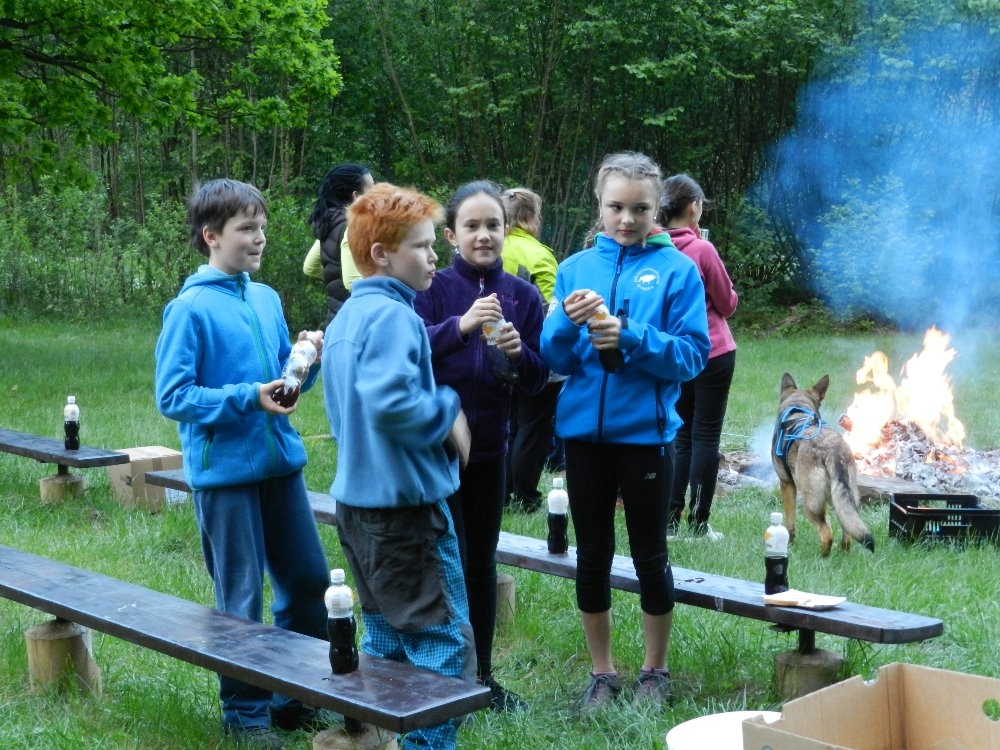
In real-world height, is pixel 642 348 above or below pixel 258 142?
below

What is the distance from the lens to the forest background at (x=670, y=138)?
1906 cm

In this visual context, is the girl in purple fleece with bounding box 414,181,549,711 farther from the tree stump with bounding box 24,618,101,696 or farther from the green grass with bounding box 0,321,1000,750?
the tree stump with bounding box 24,618,101,696

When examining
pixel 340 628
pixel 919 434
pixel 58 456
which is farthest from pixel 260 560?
pixel 919 434

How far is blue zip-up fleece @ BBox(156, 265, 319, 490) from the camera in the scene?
4023mm

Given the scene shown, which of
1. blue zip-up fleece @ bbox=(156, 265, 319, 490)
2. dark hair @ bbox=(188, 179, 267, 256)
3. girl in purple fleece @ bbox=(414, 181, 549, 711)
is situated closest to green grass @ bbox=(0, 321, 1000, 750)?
girl in purple fleece @ bbox=(414, 181, 549, 711)

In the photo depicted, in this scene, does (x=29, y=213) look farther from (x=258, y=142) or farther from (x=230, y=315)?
(x=230, y=315)

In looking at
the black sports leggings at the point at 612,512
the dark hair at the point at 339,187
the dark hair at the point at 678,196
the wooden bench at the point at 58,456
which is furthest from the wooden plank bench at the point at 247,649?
the dark hair at the point at 678,196

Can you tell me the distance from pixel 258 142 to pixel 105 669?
19.9 meters

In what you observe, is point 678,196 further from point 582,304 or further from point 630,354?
point 582,304

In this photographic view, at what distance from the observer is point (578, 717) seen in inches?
173

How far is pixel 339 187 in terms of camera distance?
731 cm

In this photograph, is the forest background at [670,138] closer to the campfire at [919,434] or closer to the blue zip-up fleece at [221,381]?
the campfire at [919,434]

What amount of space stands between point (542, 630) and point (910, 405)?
5534 mm

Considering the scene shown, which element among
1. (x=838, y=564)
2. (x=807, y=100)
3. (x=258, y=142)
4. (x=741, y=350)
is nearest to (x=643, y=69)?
(x=807, y=100)
